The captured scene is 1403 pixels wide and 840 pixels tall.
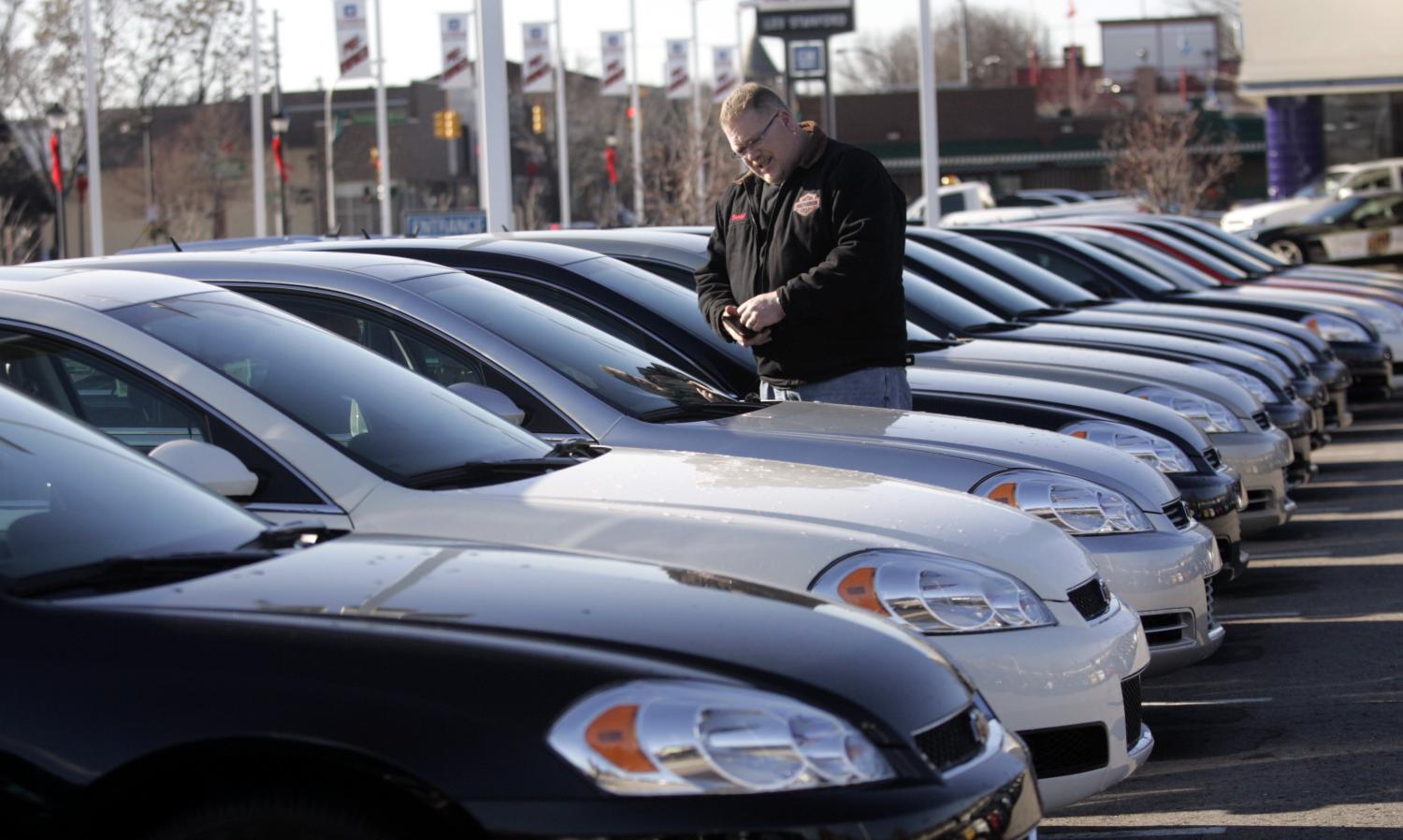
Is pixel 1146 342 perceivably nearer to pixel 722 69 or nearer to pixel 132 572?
pixel 132 572

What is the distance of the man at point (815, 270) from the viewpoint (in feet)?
21.8

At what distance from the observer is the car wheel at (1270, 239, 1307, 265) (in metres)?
29.9

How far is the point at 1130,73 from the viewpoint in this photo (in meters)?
97.8

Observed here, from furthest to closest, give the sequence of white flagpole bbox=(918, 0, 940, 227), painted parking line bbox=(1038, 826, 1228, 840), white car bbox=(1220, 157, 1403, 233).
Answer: white car bbox=(1220, 157, 1403, 233), white flagpole bbox=(918, 0, 940, 227), painted parking line bbox=(1038, 826, 1228, 840)

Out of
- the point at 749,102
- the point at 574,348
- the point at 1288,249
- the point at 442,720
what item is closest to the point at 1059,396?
the point at 749,102

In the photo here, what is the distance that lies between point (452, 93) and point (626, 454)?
84038 millimetres

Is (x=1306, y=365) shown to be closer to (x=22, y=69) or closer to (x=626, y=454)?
(x=626, y=454)

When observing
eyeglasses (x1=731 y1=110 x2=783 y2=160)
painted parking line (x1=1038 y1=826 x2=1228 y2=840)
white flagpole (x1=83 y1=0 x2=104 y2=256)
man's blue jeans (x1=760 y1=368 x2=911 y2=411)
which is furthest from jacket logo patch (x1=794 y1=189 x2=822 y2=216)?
white flagpole (x1=83 y1=0 x2=104 y2=256)

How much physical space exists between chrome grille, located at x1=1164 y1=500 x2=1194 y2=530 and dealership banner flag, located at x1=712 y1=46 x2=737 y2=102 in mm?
40469

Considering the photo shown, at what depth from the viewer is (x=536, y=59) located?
135ft

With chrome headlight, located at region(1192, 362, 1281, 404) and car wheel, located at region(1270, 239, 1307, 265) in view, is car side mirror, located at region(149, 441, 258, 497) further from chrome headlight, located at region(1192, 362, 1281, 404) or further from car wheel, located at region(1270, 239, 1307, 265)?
car wheel, located at region(1270, 239, 1307, 265)

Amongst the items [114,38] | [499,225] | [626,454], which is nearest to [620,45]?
[114,38]

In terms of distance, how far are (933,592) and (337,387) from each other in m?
1.62

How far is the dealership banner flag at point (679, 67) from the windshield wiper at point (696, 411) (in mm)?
40223
